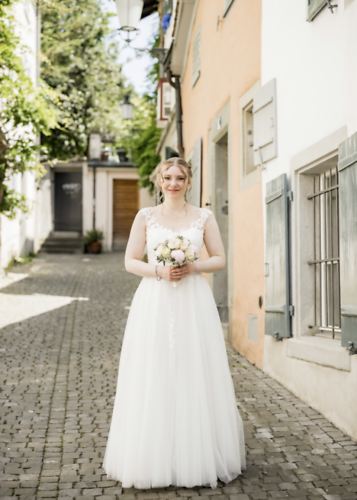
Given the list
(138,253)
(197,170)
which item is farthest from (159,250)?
(197,170)

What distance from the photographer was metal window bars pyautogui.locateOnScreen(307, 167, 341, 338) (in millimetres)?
5328

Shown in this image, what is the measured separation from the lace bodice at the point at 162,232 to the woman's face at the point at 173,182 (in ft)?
0.60

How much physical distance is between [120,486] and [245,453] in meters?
0.89

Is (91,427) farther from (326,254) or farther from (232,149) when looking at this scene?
(232,149)

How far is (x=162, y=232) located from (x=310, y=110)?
7.57ft

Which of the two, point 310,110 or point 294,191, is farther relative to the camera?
point 294,191

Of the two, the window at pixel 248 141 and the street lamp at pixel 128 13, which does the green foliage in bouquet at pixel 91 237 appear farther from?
the window at pixel 248 141

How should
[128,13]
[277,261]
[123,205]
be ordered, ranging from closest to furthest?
[277,261] → [128,13] → [123,205]

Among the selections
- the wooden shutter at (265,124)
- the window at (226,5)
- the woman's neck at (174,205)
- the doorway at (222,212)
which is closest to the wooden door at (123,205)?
the doorway at (222,212)

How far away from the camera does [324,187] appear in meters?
5.55

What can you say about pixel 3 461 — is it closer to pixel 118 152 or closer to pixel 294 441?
→ pixel 294 441

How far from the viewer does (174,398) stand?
3498 mm

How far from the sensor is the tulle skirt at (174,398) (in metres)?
3.41

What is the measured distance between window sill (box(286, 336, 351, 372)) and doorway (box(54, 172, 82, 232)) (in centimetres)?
2123
